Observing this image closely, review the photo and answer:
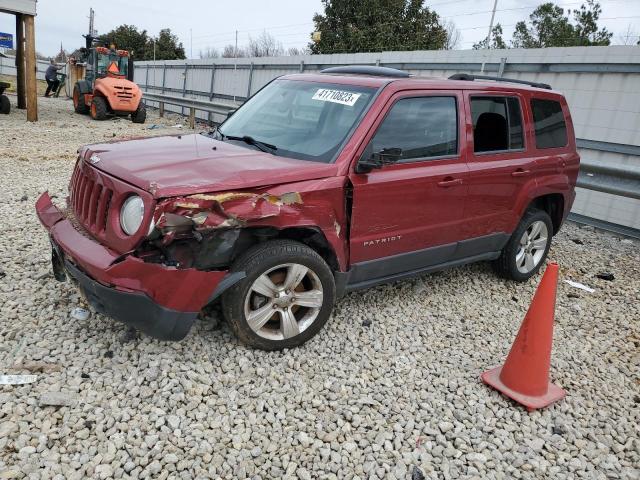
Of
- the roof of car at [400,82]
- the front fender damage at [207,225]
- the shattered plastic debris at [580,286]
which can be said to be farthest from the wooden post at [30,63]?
the shattered plastic debris at [580,286]

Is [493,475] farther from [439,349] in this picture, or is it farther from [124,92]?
[124,92]

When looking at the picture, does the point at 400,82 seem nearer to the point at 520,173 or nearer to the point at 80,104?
the point at 520,173

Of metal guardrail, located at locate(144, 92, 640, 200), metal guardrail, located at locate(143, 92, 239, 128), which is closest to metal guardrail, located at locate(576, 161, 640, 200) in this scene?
metal guardrail, located at locate(144, 92, 640, 200)

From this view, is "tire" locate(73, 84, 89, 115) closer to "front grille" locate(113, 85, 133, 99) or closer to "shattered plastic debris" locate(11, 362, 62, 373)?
"front grille" locate(113, 85, 133, 99)

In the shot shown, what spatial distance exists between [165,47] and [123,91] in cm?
3384

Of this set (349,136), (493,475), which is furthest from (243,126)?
(493,475)

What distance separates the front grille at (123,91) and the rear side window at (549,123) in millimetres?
14718

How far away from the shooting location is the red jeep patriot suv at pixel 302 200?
2.87 meters

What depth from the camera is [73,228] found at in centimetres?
329

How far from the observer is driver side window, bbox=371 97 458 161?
367cm

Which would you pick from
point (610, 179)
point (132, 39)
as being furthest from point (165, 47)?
point (610, 179)

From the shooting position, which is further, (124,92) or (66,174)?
(124,92)

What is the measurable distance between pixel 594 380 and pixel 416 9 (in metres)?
30.2

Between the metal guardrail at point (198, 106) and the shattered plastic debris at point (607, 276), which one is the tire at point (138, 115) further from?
the shattered plastic debris at point (607, 276)
